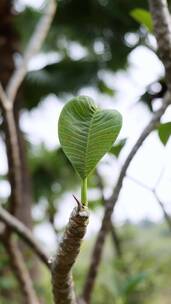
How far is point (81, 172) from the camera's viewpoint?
16.3 inches

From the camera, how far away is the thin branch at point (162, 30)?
573mm

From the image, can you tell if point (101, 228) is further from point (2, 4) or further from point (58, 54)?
point (58, 54)

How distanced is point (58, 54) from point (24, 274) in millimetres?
3523

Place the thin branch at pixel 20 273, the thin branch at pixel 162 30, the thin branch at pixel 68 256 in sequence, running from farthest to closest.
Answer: the thin branch at pixel 20 273, the thin branch at pixel 162 30, the thin branch at pixel 68 256

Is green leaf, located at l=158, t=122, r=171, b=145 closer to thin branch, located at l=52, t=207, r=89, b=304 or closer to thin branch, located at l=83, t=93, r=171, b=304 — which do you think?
thin branch, located at l=83, t=93, r=171, b=304

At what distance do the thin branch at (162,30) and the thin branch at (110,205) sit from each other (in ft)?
0.29

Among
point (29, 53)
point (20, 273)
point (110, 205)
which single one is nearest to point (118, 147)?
point (110, 205)

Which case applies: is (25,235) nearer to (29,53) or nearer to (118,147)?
(118,147)

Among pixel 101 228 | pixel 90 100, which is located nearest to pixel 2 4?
pixel 101 228

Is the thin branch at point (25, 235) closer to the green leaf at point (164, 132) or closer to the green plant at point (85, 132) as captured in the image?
the green leaf at point (164, 132)

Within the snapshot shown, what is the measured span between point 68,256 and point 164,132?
296 mm

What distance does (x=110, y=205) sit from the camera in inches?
28.8

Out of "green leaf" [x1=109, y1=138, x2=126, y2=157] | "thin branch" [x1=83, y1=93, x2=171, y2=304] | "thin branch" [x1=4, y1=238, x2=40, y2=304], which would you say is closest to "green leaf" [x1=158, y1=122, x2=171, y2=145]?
"thin branch" [x1=83, y1=93, x2=171, y2=304]

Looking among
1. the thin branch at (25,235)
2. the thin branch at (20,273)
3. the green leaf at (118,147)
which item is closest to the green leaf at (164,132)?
the green leaf at (118,147)
